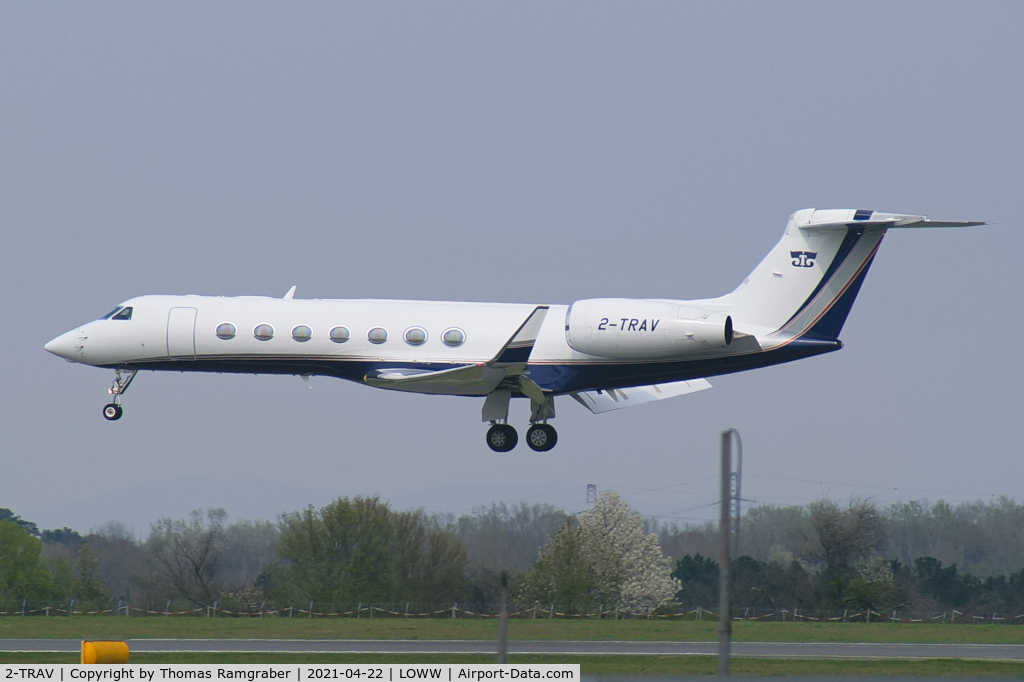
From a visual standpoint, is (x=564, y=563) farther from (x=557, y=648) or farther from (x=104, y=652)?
(x=104, y=652)

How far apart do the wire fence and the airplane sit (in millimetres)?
7287

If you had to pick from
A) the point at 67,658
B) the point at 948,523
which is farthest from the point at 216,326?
the point at 948,523

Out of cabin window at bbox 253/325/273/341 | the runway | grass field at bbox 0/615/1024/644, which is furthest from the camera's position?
cabin window at bbox 253/325/273/341

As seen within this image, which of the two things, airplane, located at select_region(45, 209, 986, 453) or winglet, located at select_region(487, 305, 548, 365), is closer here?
winglet, located at select_region(487, 305, 548, 365)

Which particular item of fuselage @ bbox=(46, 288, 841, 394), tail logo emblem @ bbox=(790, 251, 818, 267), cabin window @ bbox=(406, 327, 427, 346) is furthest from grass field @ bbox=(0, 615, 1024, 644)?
tail logo emblem @ bbox=(790, 251, 818, 267)

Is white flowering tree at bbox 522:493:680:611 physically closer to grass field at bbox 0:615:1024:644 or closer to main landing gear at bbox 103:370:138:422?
grass field at bbox 0:615:1024:644

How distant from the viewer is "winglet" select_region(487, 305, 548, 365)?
29234 millimetres

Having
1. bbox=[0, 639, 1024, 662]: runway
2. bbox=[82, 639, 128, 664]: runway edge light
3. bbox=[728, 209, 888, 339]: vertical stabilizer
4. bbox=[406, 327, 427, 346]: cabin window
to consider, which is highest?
bbox=[728, 209, 888, 339]: vertical stabilizer

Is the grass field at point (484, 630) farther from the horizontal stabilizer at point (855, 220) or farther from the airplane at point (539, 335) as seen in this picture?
the horizontal stabilizer at point (855, 220)

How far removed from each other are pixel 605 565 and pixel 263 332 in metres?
15.3

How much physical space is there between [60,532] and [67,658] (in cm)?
4858

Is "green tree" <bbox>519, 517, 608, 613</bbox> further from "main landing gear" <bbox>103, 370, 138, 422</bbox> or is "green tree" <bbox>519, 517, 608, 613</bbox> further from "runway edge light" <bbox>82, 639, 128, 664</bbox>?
"runway edge light" <bbox>82, 639, 128, 664</bbox>

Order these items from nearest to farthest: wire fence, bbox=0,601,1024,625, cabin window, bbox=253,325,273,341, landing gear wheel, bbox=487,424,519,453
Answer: cabin window, bbox=253,325,273,341 → landing gear wheel, bbox=487,424,519,453 → wire fence, bbox=0,601,1024,625

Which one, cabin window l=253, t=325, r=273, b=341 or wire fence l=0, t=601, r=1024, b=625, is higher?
cabin window l=253, t=325, r=273, b=341
